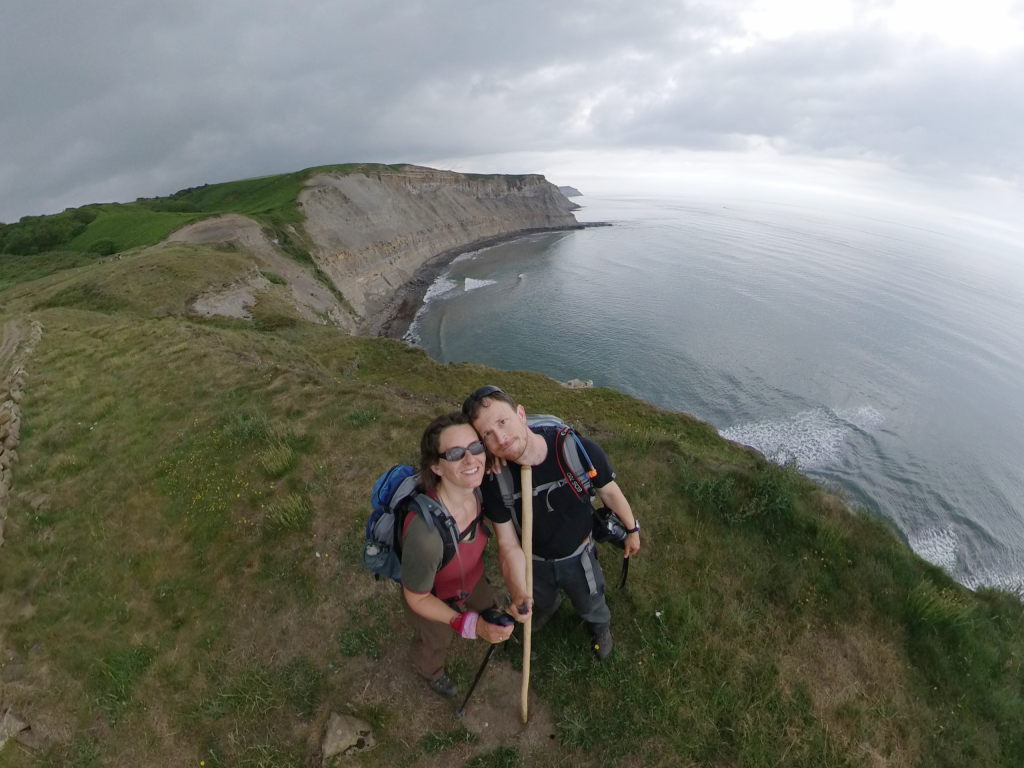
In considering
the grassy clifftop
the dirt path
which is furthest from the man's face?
the dirt path

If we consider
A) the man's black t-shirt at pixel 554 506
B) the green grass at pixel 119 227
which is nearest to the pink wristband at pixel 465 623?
the man's black t-shirt at pixel 554 506

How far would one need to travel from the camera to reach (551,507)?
4391 millimetres

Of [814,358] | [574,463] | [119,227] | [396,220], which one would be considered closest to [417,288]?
[396,220]

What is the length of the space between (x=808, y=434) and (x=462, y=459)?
117ft

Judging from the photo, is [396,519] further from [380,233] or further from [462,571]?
[380,233]

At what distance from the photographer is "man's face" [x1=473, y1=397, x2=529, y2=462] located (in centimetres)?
367

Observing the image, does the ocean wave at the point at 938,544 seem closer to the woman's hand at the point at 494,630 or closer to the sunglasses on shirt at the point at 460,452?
the woman's hand at the point at 494,630

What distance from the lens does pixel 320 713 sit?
540 cm

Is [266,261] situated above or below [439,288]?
above

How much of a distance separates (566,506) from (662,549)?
3.83 m

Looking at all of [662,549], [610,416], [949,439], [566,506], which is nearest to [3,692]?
[566,506]

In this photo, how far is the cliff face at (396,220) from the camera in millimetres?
63656

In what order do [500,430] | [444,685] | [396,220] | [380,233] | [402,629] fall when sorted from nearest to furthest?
[500,430], [444,685], [402,629], [380,233], [396,220]

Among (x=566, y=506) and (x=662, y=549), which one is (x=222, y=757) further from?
(x=662, y=549)
